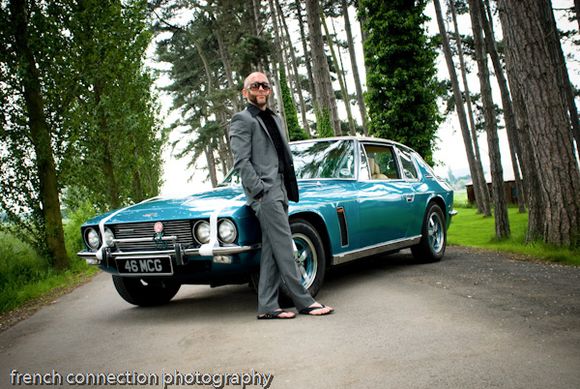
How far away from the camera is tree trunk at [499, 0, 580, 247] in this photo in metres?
8.20

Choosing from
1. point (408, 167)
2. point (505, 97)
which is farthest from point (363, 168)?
point (505, 97)

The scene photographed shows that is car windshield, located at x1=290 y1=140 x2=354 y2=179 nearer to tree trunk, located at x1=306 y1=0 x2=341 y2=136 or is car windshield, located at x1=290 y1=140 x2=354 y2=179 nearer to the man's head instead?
the man's head

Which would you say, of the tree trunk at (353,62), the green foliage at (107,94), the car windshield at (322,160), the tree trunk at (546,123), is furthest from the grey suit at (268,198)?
the tree trunk at (353,62)

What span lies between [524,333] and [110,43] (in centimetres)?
1202

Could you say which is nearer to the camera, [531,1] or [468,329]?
[468,329]

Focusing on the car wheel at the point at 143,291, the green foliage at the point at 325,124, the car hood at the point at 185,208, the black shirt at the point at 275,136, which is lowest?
the car wheel at the point at 143,291

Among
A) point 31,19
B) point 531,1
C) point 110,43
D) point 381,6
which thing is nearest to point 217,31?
point 381,6

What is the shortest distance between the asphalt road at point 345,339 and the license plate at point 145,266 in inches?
19.1

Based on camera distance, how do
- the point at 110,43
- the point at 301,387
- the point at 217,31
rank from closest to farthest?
1. the point at 301,387
2. the point at 110,43
3. the point at 217,31

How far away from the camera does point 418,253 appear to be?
758 centimetres

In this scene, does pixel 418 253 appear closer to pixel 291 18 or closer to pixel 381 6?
pixel 381 6

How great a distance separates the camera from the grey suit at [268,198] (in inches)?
181

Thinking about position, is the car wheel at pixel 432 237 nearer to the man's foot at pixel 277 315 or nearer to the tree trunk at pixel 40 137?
the man's foot at pixel 277 315

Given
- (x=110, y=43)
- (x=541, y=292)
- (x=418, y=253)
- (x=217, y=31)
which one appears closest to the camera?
(x=541, y=292)
